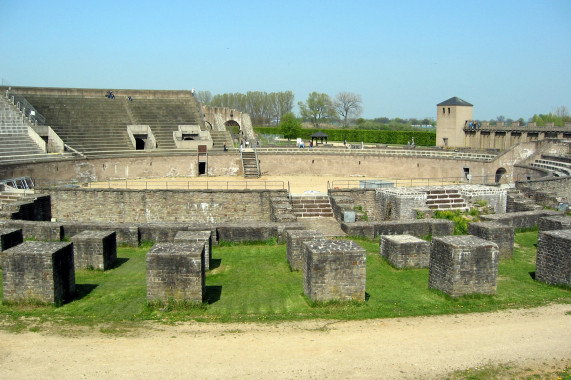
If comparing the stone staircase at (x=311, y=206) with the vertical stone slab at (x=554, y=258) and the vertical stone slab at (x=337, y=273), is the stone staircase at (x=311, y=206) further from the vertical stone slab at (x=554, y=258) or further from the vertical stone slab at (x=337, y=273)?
the vertical stone slab at (x=337, y=273)

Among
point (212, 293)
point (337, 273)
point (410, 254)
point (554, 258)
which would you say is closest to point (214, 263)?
point (212, 293)

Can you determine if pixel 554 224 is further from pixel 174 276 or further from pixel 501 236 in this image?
pixel 174 276

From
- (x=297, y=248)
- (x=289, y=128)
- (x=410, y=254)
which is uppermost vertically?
(x=289, y=128)

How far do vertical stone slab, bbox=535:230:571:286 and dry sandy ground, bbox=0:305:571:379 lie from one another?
7.05 feet

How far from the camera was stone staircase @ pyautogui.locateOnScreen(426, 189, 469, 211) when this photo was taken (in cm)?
2033

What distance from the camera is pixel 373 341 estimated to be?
8.61m

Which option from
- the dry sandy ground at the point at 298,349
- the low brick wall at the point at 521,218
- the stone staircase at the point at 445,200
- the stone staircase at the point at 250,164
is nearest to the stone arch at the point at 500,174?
the stone staircase at the point at 445,200

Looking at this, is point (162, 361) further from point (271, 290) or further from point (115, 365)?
point (271, 290)

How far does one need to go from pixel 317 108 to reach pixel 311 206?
54.5 m

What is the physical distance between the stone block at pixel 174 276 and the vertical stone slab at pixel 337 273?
224 centimetres

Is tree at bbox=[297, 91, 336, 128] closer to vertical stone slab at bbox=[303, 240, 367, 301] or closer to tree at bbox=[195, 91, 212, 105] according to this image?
tree at bbox=[195, 91, 212, 105]

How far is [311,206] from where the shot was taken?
20.2m

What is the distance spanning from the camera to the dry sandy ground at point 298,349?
7.51 metres

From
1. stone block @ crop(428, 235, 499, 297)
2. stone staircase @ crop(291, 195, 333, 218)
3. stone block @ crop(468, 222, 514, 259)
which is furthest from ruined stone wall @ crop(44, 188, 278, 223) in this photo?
stone block @ crop(428, 235, 499, 297)
